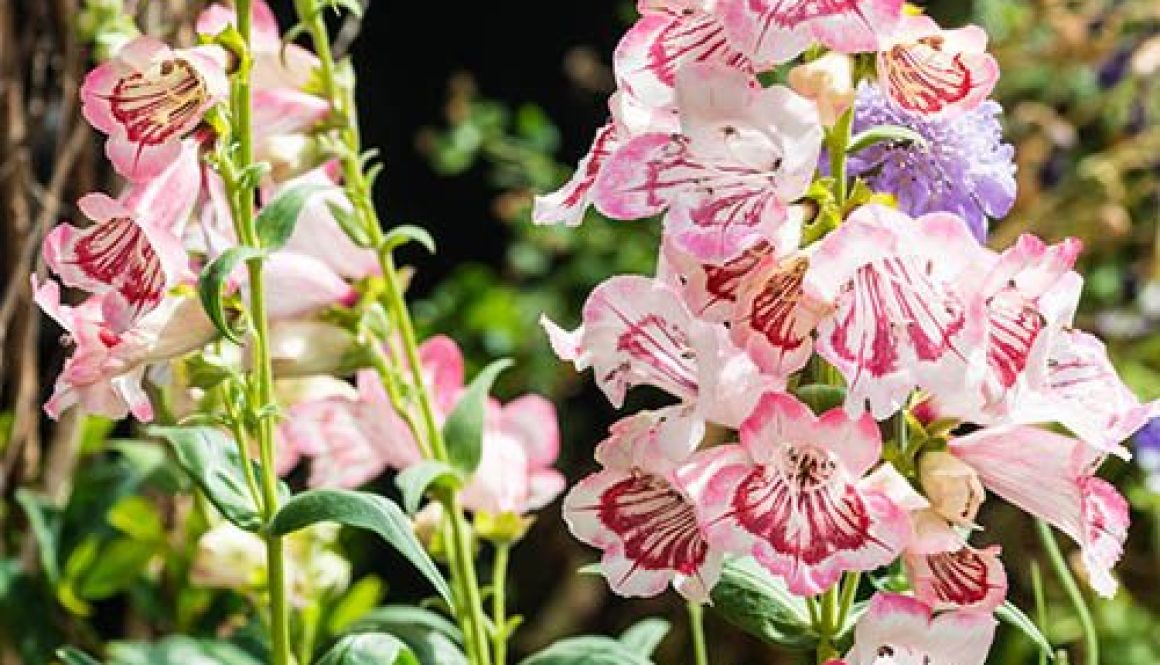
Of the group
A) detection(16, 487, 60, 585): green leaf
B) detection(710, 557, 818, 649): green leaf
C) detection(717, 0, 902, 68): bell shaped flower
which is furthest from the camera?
detection(16, 487, 60, 585): green leaf

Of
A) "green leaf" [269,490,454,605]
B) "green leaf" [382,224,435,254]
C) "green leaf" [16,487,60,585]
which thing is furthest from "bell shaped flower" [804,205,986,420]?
"green leaf" [16,487,60,585]

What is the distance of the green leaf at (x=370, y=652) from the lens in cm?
88

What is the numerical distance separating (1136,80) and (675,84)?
154 cm

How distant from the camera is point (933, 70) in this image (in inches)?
28.0

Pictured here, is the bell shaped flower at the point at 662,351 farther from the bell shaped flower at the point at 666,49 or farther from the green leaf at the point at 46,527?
the green leaf at the point at 46,527

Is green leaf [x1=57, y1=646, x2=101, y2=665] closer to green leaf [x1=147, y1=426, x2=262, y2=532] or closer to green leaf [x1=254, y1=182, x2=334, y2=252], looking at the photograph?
green leaf [x1=147, y1=426, x2=262, y2=532]

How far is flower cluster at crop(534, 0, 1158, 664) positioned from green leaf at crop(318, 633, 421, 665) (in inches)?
6.9

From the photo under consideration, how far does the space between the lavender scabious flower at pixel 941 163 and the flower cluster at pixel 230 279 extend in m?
0.24

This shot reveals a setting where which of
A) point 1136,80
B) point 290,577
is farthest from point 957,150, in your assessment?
point 1136,80

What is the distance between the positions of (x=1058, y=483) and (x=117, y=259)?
0.37 meters

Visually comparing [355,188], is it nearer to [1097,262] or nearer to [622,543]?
[622,543]

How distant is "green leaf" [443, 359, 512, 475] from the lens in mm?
1063

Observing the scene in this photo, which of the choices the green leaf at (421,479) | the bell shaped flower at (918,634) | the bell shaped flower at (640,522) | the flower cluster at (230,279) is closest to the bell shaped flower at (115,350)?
the flower cluster at (230,279)

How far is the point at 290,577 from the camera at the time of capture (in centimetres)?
121
